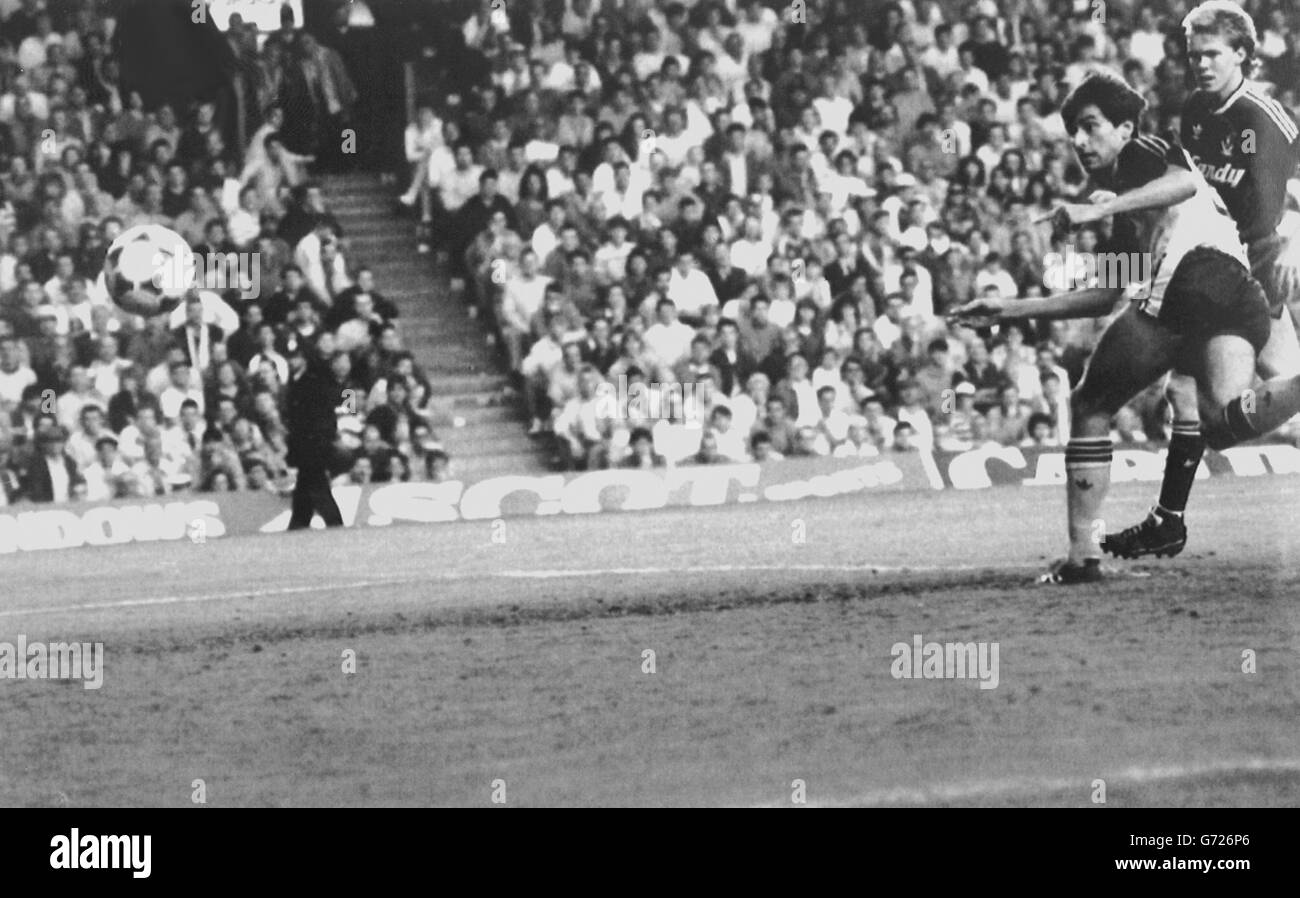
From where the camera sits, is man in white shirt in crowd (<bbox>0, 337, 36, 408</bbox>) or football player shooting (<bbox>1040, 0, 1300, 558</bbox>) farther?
man in white shirt in crowd (<bbox>0, 337, 36, 408</bbox>)

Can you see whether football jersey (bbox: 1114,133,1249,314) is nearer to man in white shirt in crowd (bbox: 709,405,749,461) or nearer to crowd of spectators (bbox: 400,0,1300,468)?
crowd of spectators (bbox: 400,0,1300,468)

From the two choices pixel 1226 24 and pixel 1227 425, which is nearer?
pixel 1227 425

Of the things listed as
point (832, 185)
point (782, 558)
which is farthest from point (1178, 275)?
point (832, 185)

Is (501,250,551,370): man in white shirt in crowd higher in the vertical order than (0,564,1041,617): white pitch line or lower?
higher

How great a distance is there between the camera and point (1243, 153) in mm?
12781

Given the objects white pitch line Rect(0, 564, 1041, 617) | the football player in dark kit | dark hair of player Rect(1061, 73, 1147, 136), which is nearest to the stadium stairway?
the football player in dark kit

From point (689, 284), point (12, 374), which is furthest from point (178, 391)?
point (689, 284)

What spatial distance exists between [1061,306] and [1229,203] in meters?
1.94

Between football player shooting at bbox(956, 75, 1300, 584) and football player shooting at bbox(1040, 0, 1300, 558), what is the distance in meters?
0.10

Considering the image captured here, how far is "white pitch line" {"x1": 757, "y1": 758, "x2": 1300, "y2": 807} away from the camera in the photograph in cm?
873

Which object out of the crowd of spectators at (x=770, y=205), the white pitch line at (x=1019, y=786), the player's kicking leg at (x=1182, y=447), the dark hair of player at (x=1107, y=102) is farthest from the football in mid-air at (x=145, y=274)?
the white pitch line at (x=1019, y=786)

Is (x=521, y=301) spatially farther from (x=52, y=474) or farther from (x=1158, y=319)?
(x=1158, y=319)

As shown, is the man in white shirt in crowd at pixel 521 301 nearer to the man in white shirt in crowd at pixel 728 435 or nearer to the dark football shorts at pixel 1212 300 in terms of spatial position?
the man in white shirt in crowd at pixel 728 435
